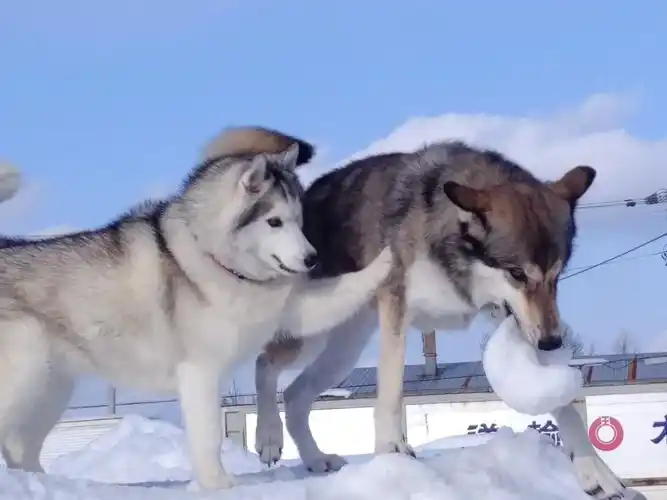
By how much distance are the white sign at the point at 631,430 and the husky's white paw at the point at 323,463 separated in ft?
45.6

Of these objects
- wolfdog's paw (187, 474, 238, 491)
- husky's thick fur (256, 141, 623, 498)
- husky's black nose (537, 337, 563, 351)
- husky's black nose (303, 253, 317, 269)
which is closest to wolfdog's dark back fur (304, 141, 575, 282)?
husky's thick fur (256, 141, 623, 498)

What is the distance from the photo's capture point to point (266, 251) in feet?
15.5

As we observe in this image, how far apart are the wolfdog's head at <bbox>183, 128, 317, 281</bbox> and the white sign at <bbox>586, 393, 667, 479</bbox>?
598 inches

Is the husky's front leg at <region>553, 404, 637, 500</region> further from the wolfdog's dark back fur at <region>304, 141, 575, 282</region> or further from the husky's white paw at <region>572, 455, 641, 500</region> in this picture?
the wolfdog's dark back fur at <region>304, 141, 575, 282</region>

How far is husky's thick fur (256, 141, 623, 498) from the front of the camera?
475 centimetres

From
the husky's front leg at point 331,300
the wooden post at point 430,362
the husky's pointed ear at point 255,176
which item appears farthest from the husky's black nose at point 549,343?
the wooden post at point 430,362

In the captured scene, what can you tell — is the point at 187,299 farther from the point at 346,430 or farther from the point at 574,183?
the point at 346,430

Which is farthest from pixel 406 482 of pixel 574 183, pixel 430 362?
pixel 430 362

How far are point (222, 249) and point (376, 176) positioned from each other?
48.9 inches

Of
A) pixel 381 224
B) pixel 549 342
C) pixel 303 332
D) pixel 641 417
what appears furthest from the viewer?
pixel 641 417

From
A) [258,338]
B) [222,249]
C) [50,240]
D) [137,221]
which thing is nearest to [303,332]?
[258,338]

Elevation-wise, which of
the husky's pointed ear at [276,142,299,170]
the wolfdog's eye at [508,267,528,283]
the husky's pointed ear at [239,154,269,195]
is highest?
the husky's pointed ear at [276,142,299,170]

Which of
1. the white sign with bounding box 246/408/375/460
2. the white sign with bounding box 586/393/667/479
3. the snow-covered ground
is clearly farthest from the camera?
the white sign with bounding box 246/408/375/460

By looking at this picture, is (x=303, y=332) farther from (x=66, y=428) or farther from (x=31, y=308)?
(x=66, y=428)
